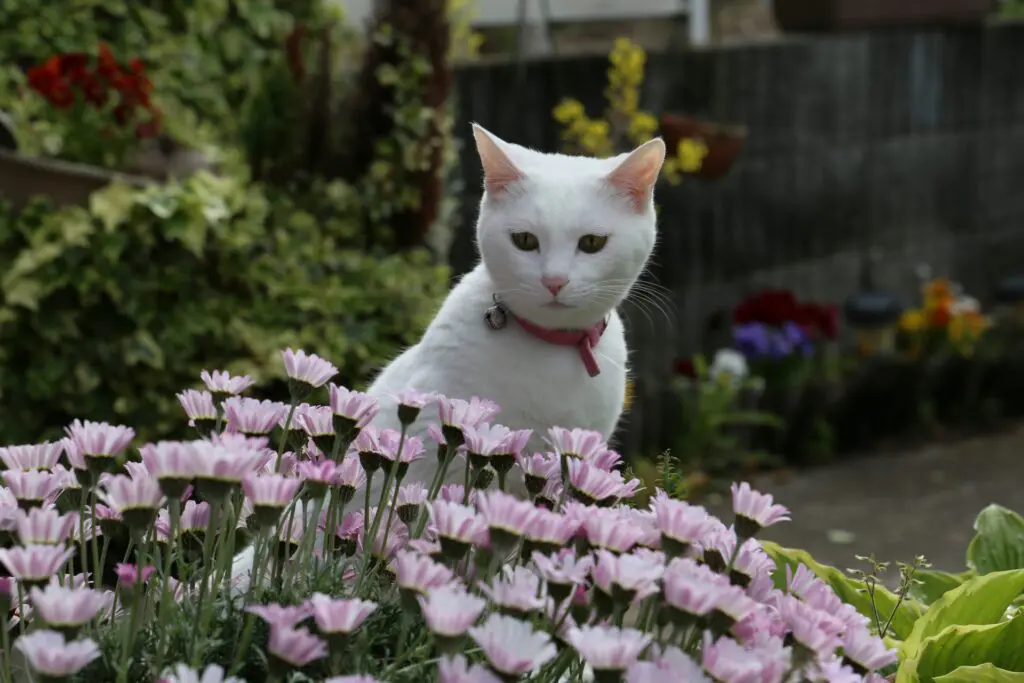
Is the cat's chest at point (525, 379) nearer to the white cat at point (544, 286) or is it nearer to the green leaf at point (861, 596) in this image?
the white cat at point (544, 286)

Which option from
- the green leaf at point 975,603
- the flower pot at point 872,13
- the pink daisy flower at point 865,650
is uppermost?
the flower pot at point 872,13

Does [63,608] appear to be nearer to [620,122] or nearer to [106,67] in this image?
[106,67]

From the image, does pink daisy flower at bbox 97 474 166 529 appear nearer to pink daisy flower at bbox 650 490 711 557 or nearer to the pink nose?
pink daisy flower at bbox 650 490 711 557

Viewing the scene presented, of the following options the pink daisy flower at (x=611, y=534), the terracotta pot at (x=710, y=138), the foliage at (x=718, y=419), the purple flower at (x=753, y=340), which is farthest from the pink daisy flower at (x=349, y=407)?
the purple flower at (x=753, y=340)

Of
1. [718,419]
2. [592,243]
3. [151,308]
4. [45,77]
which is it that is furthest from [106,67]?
[718,419]

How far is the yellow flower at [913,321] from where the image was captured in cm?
668

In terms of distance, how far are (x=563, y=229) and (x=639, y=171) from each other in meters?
0.15

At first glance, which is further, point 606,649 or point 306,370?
point 306,370

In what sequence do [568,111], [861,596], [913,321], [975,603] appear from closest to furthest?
[975,603]
[861,596]
[568,111]
[913,321]

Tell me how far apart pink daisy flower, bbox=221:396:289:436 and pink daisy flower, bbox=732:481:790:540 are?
0.47m

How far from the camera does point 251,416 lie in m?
1.29

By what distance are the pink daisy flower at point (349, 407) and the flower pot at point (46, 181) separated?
8.78ft

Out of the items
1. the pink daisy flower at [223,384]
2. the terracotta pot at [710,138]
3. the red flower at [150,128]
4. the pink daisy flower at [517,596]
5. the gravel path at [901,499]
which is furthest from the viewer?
the terracotta pot at [710,138]

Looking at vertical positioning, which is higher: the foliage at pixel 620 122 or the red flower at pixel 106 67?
the red flower at pixel 106 67
